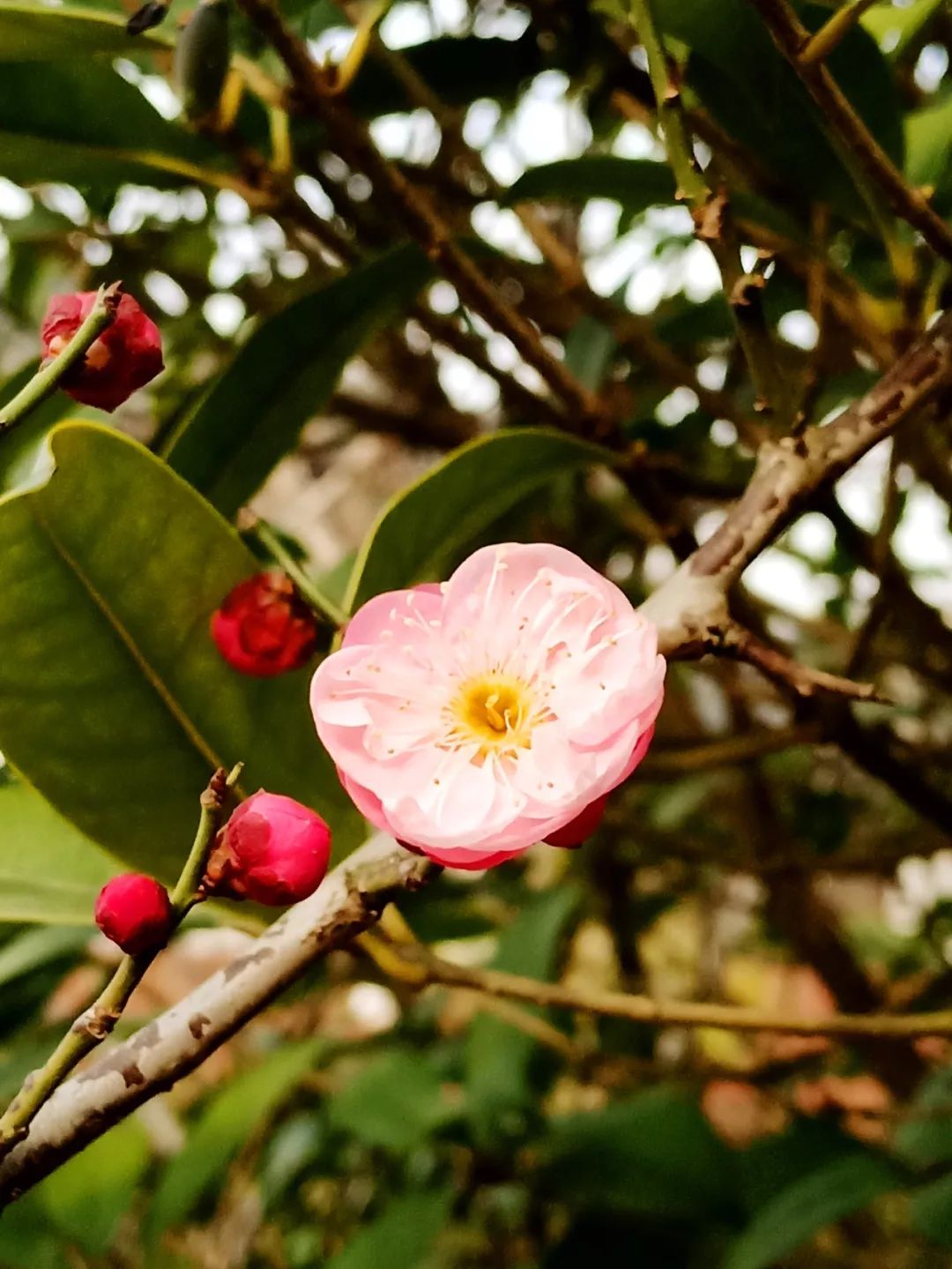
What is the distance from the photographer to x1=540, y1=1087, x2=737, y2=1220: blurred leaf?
884 millimetres

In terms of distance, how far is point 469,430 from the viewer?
1.40 meters

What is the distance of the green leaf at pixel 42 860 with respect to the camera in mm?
627

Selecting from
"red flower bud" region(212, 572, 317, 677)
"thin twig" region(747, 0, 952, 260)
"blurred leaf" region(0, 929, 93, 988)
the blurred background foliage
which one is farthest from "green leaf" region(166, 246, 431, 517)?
"blurred leaf" region(0, 929, 93, 988)

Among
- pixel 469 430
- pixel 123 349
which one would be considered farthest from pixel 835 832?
Result: pixel 123 349

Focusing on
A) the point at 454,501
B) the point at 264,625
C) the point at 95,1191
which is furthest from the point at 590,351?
the point at 95,1191

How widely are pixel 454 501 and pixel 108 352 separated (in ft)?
0.64

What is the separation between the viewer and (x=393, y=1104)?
104 cm

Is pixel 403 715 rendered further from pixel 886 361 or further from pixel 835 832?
pixel 835 832

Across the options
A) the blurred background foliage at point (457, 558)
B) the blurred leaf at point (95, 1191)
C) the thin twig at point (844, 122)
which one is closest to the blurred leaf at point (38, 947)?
the blurred background foliage at point (457, 558)

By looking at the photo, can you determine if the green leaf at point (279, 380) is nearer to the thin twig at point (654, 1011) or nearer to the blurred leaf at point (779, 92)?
the blurred leaf at point (779, 92)

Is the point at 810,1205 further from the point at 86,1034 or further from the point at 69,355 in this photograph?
the point at 69,355

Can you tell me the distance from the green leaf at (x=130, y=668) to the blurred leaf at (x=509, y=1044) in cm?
56

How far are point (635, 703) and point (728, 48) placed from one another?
14.5 inches

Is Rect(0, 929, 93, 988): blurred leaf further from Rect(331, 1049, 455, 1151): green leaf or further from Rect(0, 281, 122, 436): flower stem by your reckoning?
Rect(0, 281, 122, 436): flower stem
